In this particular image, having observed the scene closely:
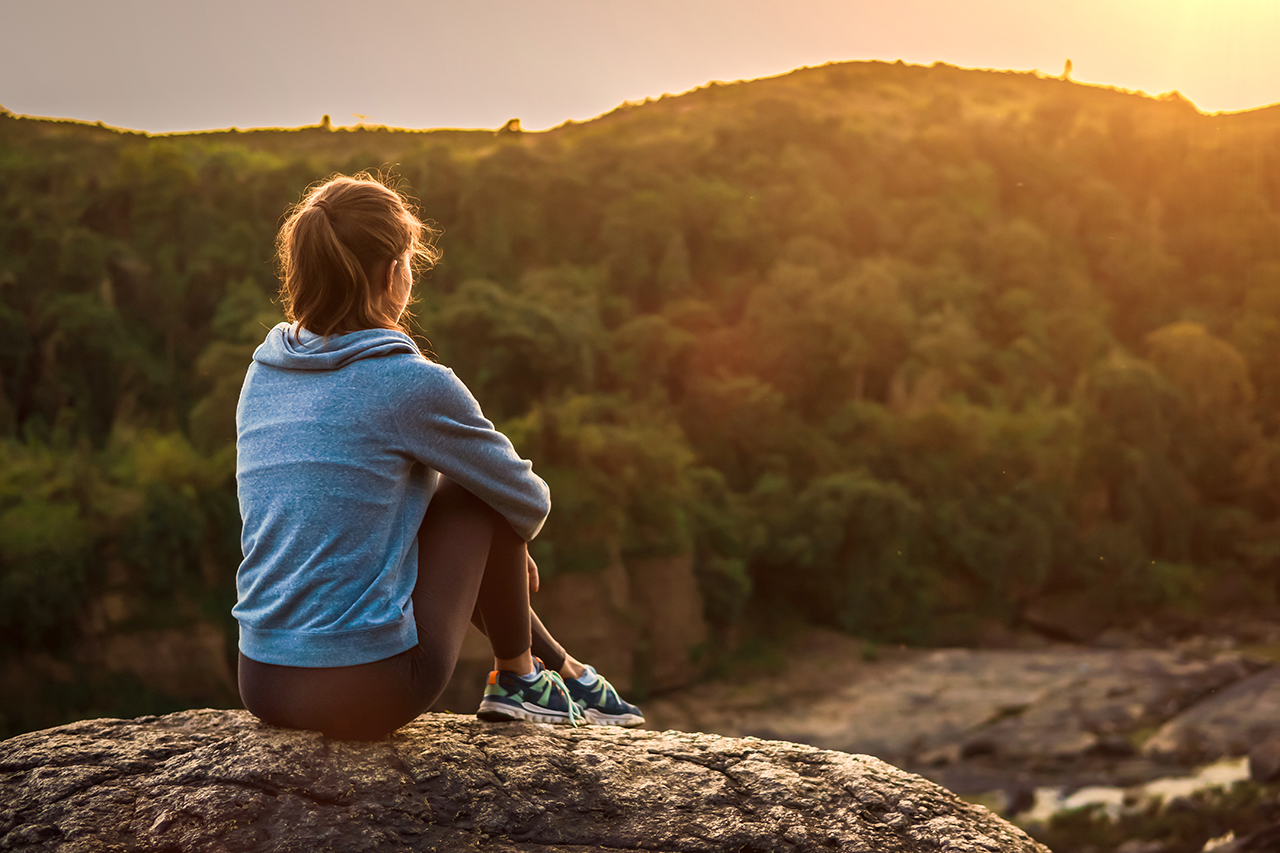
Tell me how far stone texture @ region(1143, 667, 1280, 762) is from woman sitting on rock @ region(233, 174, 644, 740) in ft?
60.2

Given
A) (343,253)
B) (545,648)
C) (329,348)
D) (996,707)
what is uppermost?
(343,253)

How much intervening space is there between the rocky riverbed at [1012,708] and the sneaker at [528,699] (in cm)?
1535

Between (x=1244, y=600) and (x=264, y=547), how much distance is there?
28.5 m

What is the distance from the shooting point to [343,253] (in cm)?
184

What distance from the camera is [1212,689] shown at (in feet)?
64.1

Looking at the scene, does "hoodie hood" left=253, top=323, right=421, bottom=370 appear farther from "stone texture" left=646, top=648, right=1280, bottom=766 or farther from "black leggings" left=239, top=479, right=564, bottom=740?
"stone texture" left=646, top=648, right=1280, bottom=766

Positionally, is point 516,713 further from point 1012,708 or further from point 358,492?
point 1012,708

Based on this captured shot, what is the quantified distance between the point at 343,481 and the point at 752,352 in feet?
85.7

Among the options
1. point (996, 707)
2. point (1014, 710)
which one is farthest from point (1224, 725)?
point (996, 707)

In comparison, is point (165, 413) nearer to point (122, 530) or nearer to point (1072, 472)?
point (122, 530)

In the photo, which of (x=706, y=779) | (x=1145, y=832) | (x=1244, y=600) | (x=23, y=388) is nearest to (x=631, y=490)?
(x=1145, y=832)

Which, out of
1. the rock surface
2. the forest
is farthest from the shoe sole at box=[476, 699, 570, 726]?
the rock surface

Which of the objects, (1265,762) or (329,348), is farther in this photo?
(1265,762)

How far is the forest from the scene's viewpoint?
1870 cm
